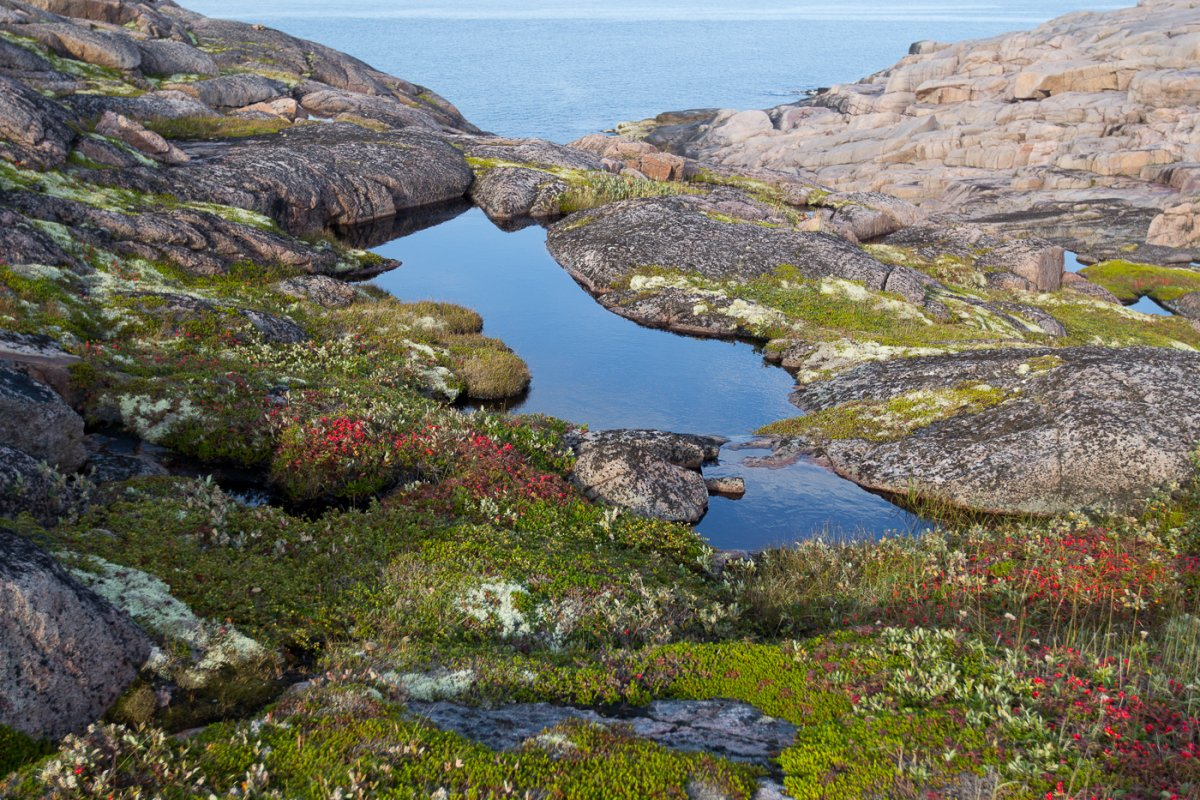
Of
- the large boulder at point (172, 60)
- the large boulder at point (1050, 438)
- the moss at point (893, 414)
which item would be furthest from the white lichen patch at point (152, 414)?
the large boulder at point (172, 60)

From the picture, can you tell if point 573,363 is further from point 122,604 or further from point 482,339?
point 122,604

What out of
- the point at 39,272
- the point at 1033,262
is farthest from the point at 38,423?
the point at 1033,262

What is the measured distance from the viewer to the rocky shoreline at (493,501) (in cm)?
965

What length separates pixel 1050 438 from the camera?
23.1m

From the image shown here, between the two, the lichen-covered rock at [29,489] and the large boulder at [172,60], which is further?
the large boulder at [172,60]

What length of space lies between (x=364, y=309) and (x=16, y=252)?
11.9 meters

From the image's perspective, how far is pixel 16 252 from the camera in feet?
92.2

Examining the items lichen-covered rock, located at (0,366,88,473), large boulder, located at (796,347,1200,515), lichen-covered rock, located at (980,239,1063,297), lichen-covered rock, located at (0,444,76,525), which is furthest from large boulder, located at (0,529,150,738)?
lichen-covered rock, located at (980,239,1063,297)

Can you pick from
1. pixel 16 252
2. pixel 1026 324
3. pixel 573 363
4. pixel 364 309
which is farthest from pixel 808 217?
pixel 16 252

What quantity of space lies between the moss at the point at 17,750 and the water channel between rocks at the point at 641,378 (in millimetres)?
15170

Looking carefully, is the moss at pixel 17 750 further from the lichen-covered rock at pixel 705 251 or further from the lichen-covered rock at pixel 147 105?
the lichen-covered rock at pixel 147 105

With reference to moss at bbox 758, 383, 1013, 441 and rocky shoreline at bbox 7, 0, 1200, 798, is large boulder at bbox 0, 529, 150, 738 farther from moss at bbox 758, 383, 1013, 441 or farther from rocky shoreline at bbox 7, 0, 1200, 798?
moss at bbox 758, 383, 1013, 441

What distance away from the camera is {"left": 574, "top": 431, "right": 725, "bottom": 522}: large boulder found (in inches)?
846

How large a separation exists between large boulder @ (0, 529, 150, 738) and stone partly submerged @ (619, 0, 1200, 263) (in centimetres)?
7545
